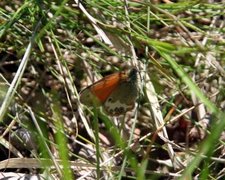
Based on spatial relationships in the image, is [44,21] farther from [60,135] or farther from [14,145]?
[60,135]

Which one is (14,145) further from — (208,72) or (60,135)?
(60,135)

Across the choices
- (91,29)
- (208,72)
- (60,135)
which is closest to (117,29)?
(91,29)

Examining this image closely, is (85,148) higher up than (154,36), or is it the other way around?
(154,36)

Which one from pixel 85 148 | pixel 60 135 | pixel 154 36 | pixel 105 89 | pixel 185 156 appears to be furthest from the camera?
pixel 154 36

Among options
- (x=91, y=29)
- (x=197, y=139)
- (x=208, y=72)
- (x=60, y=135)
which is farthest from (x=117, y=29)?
(x=60, y=135)

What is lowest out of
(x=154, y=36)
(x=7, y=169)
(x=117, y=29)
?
(x=7, y=169)

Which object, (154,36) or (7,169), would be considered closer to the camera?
(7,169)

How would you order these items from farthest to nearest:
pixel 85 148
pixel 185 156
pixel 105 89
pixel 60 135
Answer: pixel 85 148, pixel 185 156, pixel 105 89, pixel 60 135
